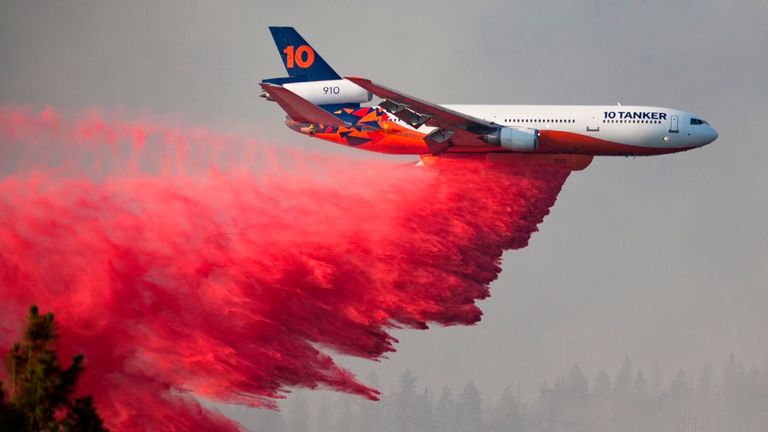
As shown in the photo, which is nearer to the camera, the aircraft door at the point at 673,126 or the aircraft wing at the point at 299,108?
the aircraft wing at the point at 299,108

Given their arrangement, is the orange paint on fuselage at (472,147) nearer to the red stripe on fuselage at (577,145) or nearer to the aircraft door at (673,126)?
the red stripe on fuselage at (577,145)

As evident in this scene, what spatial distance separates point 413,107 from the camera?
8412cm

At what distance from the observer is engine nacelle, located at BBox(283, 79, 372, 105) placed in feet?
289

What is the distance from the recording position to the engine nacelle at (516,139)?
8494 cm

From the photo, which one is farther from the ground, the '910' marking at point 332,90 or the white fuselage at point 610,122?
the '910' marking at point 332,90

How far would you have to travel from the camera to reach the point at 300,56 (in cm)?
9119

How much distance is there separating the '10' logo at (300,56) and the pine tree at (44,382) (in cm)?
4034

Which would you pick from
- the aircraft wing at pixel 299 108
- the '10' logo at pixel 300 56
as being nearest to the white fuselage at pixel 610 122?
the aircraft wing at pixel 299 108

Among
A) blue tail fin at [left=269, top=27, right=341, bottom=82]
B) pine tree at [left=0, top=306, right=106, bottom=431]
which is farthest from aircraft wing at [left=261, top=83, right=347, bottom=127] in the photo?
pine tree at [left=0, top=306, right=106, bottom=431]

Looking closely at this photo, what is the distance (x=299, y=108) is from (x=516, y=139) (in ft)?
37.3

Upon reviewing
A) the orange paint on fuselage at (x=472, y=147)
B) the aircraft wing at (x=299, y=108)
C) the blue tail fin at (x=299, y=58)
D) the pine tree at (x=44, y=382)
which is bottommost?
the pine tree at (x=44, y=382)

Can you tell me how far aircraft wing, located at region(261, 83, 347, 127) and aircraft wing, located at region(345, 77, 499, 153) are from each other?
3.49 m

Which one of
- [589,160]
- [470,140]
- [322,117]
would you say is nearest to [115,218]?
[322,117]

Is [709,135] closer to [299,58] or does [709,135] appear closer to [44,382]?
[299,58]
